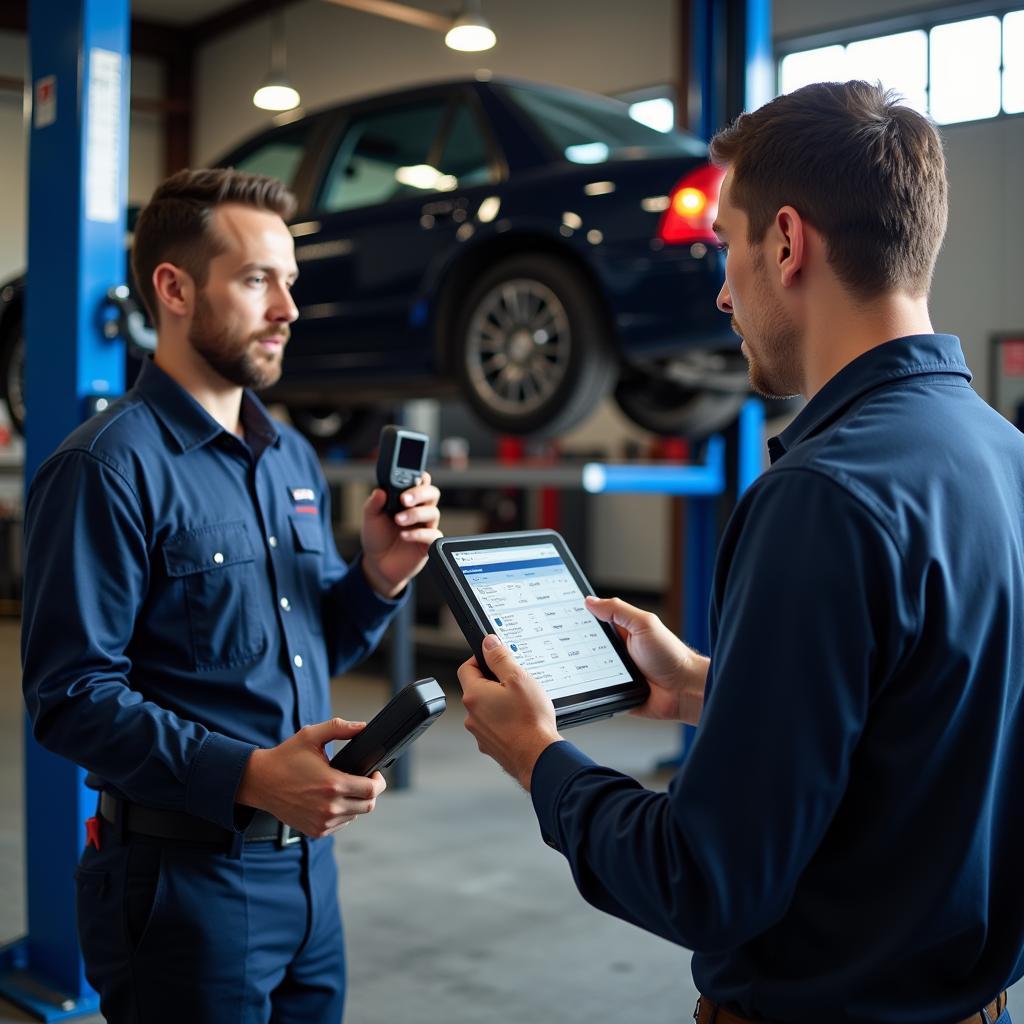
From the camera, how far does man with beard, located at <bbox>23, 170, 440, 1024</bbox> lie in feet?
5.52

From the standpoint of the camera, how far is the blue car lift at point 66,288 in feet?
10.3

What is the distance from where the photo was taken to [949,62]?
896cm

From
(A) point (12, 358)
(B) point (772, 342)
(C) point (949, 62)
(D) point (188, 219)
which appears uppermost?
(C) point (949, 62)

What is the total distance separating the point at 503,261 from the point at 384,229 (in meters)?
0.65

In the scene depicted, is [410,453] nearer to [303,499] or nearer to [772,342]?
[303,499]

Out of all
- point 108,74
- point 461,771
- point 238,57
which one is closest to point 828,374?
point 108,74

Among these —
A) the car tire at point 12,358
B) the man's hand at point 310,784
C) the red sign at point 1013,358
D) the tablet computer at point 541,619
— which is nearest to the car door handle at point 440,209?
the car tire at point 12,358

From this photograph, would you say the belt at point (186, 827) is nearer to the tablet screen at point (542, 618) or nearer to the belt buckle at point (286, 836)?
the belt buckle at point (286, 836)

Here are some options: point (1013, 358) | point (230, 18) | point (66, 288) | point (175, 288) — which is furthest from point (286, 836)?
point (230, 18)

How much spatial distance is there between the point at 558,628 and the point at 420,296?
12.1ft

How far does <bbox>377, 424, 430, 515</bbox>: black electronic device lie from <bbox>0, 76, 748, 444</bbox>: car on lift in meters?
2.43

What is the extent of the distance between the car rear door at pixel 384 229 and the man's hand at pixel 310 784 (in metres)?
3.61

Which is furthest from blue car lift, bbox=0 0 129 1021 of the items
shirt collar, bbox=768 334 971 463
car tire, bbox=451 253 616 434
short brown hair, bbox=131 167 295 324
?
shirt collar, bbox=768 334 971 463

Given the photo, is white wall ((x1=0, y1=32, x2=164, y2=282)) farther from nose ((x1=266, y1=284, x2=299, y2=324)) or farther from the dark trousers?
the dark trousers
